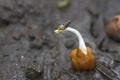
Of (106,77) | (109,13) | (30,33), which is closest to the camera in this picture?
(106,77)

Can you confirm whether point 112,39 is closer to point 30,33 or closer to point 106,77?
point 106,77

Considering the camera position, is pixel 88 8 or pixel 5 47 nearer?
pixel 5 47

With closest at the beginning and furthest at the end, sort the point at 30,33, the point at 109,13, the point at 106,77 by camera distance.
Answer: the point at 106,77 < the point at 30,33 < the point at 109,13

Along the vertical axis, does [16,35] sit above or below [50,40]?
above

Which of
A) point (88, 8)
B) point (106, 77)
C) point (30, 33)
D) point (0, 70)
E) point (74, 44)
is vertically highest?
point (88, 8)

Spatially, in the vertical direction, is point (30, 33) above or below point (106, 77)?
above

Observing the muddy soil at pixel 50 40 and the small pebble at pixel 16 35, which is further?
the small pebble at pixel 16 35

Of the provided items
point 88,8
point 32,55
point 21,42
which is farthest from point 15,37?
point 88,8

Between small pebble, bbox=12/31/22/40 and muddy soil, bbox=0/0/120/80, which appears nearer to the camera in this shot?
muddy soil, bbox=0/0/120/80
